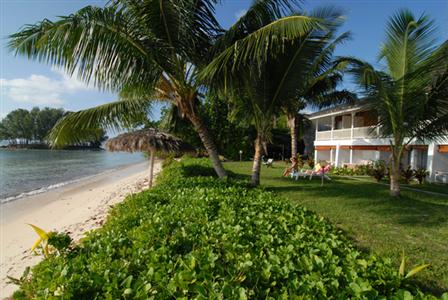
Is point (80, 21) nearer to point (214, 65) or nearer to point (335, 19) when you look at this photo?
point (214, 65)

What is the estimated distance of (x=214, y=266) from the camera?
90.5 inches

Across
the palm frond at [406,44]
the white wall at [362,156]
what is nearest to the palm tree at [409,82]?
the palm frond at [406,44]

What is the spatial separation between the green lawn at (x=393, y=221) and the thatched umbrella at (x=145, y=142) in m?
4.29

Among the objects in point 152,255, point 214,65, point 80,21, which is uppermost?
point 80,21

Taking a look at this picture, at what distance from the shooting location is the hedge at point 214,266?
1967mm

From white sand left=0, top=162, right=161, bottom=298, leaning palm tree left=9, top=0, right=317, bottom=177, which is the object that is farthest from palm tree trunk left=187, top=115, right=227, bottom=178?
white sand left=0, top=162, right=161, bottom=298

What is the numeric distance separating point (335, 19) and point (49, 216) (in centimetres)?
1142

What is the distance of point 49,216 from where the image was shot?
10.5m

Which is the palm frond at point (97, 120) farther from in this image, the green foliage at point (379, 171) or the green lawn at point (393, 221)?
the green foliage at point (379, 171)

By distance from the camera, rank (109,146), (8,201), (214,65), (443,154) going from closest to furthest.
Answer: (214,65) < (109,146) < (8,201) < (443,154)

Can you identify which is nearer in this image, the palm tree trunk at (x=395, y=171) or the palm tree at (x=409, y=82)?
the palm tree at (x=409, y=82)

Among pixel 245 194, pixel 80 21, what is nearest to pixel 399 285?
pixel 245 194

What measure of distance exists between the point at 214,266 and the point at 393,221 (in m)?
5.52

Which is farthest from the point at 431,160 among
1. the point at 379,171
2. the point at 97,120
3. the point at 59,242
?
the point at 59,242
